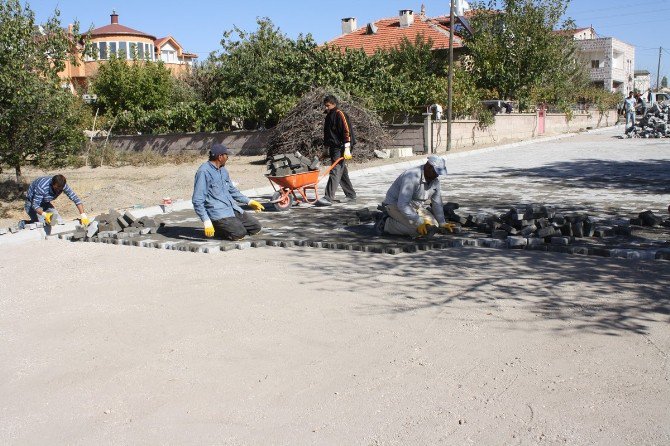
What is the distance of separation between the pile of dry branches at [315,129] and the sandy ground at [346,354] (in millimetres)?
14308

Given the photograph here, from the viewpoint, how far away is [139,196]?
51.7ft

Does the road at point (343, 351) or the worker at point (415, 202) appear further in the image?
the worker at point (415, 202)

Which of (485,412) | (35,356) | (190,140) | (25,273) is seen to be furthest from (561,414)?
(190,140)

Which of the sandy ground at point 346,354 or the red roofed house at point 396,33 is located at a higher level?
the red roofed house at point 396,33

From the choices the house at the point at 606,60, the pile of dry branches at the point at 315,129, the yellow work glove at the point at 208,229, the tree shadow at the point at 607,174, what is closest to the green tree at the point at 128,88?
the pile of dry branches at the point at 315,129

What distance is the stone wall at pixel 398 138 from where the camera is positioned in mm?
24922

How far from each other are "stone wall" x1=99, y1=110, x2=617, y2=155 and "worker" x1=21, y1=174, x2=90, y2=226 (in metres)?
15.3

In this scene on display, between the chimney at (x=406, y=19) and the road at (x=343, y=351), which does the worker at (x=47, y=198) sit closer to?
the road at (x=343, y=351)

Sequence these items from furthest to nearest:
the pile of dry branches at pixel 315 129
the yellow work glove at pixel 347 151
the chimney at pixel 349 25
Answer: the chimney at pixel 349 25
the pile of dry branches at pixel 315 129
the yellow work glove at pixel 347 151

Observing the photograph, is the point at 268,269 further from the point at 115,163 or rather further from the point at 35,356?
the point at 115,163

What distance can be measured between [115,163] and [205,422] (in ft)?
75.7

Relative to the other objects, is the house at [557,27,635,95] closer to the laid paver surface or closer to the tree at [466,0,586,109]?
the tree at [466,0,586,109]

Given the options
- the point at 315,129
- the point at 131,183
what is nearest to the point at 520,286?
the point at 131,183

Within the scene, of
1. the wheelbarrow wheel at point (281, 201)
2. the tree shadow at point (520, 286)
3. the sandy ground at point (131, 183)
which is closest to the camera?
the tree shadow at point (520, 286)
